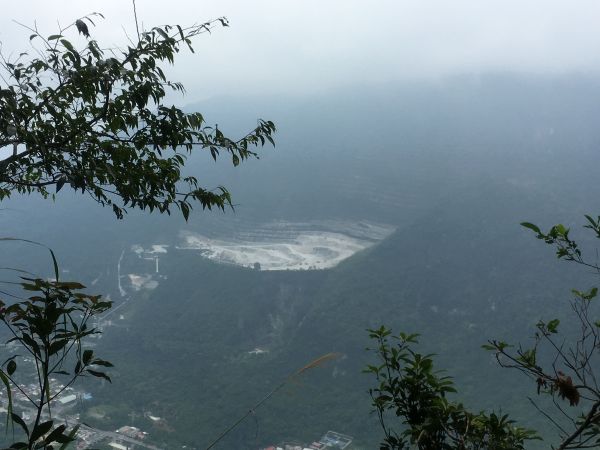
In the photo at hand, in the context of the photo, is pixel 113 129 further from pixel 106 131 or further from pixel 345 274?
pixel 345 274

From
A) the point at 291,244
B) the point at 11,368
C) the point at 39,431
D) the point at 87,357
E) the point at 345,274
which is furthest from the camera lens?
the point at 291,244

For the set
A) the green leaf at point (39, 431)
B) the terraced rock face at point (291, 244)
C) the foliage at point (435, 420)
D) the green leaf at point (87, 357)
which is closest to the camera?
the green leaf at point (39, 431)

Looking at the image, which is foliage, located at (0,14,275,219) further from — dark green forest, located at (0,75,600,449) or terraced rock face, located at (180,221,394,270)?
terraced rock face, located at (180,221,394,270)

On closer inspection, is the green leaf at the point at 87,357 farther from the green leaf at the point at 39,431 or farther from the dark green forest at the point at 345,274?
the dark green forest at the point at 345,274

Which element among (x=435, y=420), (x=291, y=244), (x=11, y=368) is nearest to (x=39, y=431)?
(x=11, y=368)

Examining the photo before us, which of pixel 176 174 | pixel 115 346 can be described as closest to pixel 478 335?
pixel 115 346

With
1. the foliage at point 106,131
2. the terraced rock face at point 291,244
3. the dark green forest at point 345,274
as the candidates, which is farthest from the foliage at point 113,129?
the terraced rock face at point 291,244

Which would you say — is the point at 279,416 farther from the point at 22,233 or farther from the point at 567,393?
the point at 22,233

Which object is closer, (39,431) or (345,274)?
(39,431)
